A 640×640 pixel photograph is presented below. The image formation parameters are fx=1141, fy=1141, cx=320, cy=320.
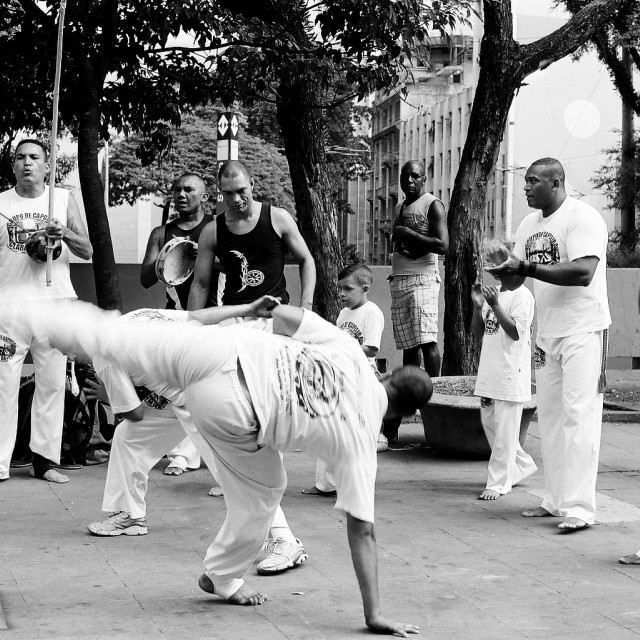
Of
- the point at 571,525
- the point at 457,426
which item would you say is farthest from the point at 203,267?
the point at 571,525

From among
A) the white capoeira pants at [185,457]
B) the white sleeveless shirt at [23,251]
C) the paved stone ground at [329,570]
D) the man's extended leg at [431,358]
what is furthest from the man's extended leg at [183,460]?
the man's extended leg at [431,358]

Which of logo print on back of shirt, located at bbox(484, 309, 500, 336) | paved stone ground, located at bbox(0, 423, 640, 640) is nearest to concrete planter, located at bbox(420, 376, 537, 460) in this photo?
paved stone ground, located at bbox(0, 423, 640, 640)

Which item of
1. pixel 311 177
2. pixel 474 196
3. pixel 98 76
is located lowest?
pixel 474 196

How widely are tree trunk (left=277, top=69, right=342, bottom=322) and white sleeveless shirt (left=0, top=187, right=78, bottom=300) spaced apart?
10.3 ft

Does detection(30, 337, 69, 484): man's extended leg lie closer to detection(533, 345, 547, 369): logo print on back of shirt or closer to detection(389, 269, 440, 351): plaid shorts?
detection(389, 269, 440, 351): plaid shorts

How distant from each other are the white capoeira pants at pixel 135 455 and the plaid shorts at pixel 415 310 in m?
3.44

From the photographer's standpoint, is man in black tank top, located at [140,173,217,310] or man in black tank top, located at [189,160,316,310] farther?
man in black tank top, located at [140,173,217,310]

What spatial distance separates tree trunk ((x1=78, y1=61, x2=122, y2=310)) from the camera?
9414 millimetres

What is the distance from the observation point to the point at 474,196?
10.5 metres

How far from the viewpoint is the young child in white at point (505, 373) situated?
23.7 feet

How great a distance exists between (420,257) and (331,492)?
2.76m

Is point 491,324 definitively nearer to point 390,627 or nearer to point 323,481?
point 323,481

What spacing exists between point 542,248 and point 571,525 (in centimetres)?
158

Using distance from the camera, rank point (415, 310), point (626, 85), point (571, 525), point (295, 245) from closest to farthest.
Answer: point (571, 525), point (295, 245), point (415, 310), point (626, 85)
